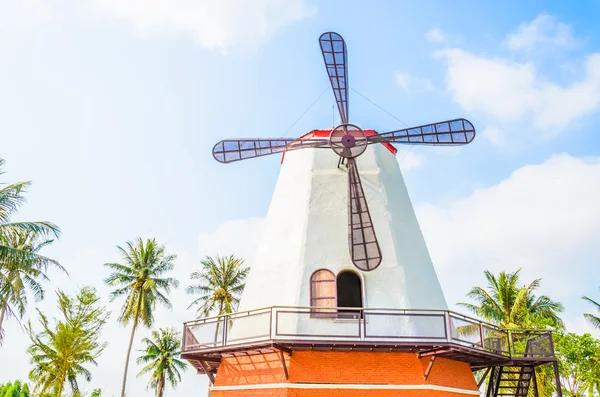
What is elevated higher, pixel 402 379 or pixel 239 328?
pixel 239 328

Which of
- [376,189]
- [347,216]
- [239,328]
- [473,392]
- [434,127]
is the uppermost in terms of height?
[434,127]

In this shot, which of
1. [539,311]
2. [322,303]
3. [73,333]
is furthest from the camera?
[539,311]

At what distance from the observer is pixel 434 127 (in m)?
16.9

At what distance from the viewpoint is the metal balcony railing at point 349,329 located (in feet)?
41.9

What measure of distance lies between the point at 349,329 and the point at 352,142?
18.3 feet

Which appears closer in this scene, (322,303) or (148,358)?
(322,303)

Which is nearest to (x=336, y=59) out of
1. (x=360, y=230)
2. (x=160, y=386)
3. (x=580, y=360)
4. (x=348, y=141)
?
(x=348, y=141)

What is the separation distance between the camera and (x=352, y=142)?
15758mm

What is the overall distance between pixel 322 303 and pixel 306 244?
1.84m

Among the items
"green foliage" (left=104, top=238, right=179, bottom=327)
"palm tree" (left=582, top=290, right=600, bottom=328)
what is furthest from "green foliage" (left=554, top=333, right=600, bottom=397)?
"green foliage" (left=104, top=238, right=179, bottom=327)

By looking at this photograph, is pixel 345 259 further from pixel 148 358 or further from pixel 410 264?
pixel 148 358

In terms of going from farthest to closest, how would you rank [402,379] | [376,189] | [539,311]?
[539,311] < [376,189] < [402,379]

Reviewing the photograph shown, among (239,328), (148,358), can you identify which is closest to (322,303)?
(239,328)

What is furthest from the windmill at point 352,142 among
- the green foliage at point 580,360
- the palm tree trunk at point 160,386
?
the palm tree trunk at point 160,386
